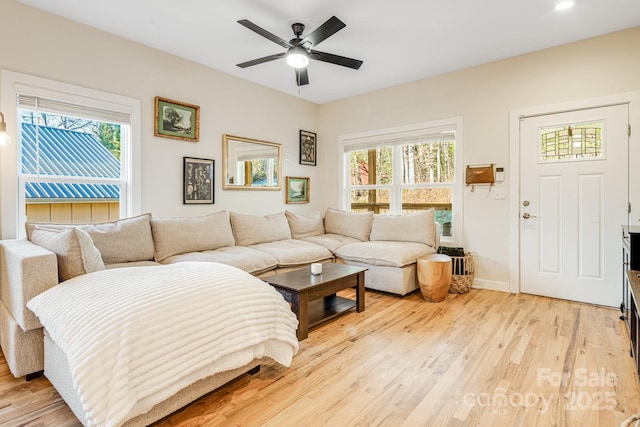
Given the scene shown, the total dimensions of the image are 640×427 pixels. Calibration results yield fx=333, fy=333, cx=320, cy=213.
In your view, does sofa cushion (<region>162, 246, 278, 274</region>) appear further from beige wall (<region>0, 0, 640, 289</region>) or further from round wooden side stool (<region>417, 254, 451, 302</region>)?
round wooden side stool (<region>417, 254, 451, 302</region>)

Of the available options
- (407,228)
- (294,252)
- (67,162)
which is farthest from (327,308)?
(67,162)

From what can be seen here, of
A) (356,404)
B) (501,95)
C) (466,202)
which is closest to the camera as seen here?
(356,404)

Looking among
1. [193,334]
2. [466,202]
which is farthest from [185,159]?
[466,202]

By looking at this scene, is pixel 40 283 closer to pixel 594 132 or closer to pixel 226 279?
pixel 226 279

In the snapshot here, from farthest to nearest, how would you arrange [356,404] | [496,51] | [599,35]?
[496,51], [599,35], [356,404]

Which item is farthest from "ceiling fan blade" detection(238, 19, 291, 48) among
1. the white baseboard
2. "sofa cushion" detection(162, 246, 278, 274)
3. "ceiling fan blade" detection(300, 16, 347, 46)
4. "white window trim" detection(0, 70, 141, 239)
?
the white baseboard

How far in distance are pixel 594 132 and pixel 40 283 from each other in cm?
471

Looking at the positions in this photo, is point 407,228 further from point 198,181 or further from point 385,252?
point 198,181

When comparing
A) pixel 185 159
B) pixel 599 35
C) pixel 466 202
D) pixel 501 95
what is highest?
pixel 599 35

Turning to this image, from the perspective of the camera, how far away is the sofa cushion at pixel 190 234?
322 cm

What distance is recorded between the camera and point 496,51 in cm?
360

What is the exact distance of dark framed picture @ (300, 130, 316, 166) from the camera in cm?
529

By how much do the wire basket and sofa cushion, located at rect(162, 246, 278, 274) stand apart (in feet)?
6.66

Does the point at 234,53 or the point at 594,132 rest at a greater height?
the point at 234,53
